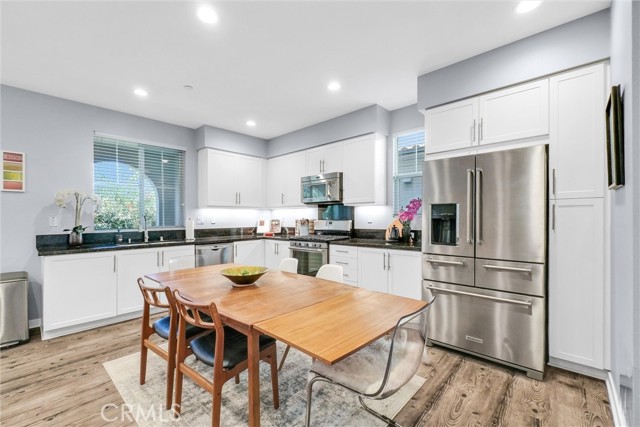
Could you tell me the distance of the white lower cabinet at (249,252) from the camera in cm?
456

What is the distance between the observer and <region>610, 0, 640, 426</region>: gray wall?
1.23m

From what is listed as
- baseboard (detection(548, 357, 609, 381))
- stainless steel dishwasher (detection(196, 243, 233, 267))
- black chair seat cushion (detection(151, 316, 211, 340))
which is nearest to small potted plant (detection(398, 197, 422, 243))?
baseboard (detection(548, 357, 609, 381))

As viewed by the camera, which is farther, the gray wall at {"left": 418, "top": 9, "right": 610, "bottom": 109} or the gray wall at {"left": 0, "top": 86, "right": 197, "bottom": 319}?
the gray wall at {"left": 0, "top": 86, "right": 197, "bottom": 319}

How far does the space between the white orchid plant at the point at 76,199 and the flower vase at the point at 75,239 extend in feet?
0.10

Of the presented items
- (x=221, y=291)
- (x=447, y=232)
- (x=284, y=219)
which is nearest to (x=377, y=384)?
(x=221, y=291)

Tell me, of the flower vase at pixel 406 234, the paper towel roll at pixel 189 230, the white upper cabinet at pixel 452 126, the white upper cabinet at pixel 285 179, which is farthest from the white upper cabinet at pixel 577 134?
the paper towel roll at pixel 189 230

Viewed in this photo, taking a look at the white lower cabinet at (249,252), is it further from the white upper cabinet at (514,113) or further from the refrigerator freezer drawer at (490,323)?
the white upper cabinet at (514,113)

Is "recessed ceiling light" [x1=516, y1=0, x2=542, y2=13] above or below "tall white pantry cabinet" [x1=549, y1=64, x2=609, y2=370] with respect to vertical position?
above

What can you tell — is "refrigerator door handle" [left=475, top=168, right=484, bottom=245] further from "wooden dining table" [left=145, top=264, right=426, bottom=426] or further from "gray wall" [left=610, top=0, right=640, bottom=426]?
"wooden dining table" [left=145, top=264, right=426, bottom=426]

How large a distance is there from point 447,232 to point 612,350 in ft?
4.56

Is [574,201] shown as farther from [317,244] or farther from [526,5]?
[317,244]

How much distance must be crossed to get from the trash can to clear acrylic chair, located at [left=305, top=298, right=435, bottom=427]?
3.39 meters

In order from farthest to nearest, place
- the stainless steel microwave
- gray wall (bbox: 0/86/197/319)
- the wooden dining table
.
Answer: the stainless steel microwave < gray wall (bbox: 0/86/197/319) < the wooden dining table

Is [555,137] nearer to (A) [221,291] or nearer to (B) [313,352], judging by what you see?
(B) [313,352]
